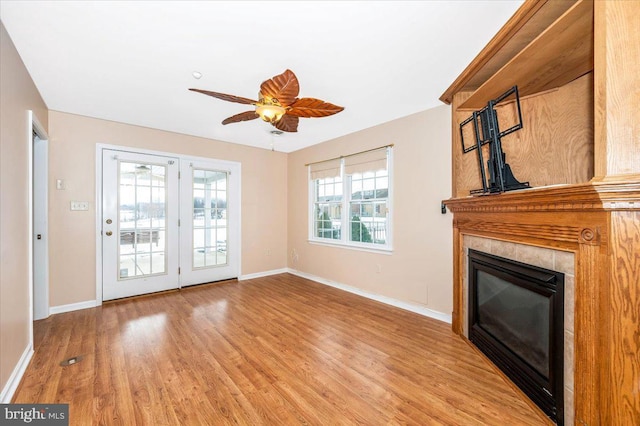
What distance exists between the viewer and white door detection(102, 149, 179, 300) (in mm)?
3807

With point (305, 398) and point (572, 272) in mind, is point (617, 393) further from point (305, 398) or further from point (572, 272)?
point (305, 398)

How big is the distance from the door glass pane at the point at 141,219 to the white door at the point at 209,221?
0.31 metres

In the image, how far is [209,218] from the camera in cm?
474

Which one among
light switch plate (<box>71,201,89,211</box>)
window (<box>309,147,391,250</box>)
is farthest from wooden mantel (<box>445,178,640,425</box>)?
light switch plate (<box>71,201,89,211</box>)

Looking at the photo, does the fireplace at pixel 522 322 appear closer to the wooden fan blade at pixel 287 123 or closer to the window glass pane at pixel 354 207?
the window glass pane at pixel 354 207

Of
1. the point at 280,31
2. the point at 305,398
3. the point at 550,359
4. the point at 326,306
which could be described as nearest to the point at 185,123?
the point at 280,31

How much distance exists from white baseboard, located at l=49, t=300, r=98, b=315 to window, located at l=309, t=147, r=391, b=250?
3.48 metres

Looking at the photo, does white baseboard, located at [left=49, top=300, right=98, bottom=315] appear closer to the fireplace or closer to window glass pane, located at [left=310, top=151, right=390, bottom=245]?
window glass pane, located at [left=310, top=151, right=390, bottom=245]

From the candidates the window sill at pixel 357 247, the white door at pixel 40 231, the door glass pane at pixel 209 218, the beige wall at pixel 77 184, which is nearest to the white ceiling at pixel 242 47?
the beige wall at pixel 77 184

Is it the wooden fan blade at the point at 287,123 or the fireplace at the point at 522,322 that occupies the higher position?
the wooden fan blade at the point at 287,123

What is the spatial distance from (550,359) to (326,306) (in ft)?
8.07

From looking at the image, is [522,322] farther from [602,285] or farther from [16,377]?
[16,377]

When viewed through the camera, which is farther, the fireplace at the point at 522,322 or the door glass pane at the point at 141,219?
the door glass pane at the point at 141,219

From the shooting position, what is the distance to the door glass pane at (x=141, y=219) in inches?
154
